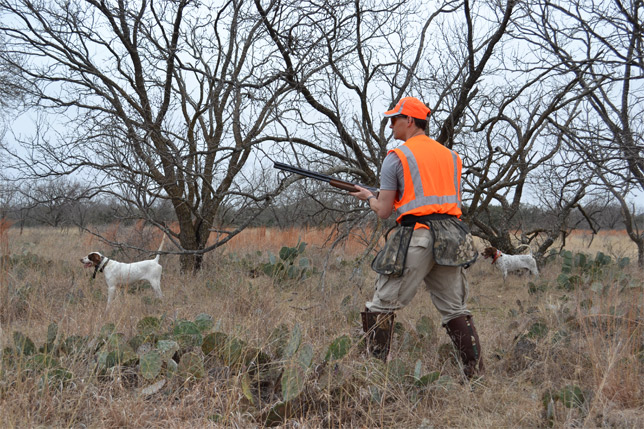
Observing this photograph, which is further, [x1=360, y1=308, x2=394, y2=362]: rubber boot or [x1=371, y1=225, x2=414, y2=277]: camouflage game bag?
[x1=360, y1=308, x2=394, y2=362]: rubber boot

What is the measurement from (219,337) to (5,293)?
3348mm

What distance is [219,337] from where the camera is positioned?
3168 millimetres

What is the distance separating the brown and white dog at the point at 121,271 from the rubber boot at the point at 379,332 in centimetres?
366

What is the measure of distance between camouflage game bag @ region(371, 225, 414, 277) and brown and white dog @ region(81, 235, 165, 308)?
12.8ft

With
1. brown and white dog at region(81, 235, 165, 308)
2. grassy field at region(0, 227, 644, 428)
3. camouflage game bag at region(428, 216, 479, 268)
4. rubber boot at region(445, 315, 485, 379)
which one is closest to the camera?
grassy field at region(0, 227, 644, 428)

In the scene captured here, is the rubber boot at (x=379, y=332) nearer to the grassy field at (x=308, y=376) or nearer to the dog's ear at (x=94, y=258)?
the grassy field at (x=308, y=376)

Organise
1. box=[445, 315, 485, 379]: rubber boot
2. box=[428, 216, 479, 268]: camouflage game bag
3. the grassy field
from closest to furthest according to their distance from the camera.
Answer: the grassy field, box=[428, 216, 479, 268]: camouflage game bag, box=[445, 315, 485, 379]: rubber boot

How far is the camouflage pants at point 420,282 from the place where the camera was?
321 centimetres

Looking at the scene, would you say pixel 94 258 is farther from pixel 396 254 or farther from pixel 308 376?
pixel 396 254

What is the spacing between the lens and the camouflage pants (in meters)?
3.21

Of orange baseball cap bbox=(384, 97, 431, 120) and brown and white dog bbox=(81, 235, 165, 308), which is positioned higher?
orange baseball cap bbox=(384, 97, 431, 120)

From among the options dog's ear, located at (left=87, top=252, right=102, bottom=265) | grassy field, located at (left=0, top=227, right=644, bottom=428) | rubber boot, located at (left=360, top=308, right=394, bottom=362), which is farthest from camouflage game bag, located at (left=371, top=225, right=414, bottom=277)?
dog's ear, located at (left=87, top=252, right=102, bottom=265)

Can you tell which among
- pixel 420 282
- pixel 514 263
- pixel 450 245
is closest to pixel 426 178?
pixel 450 245

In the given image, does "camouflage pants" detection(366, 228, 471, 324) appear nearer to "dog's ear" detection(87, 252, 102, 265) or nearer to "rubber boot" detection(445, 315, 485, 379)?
"rubber boot" detection(445, 315, 485, 379)
